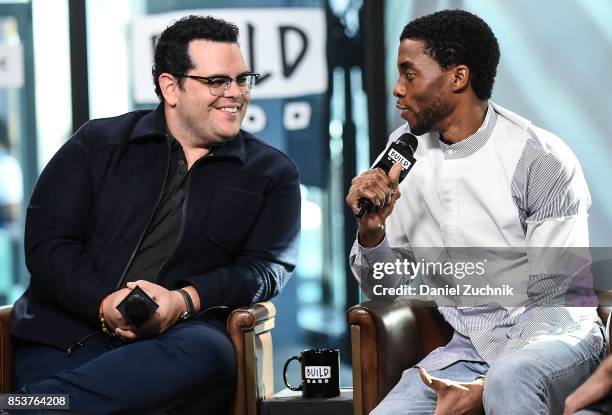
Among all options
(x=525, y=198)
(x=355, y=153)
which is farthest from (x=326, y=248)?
(x=525, y=198)

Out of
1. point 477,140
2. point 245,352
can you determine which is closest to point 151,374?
point 245,352

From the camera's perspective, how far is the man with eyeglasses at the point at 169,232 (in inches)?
125

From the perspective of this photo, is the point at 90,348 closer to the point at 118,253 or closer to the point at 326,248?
the point at 118,253

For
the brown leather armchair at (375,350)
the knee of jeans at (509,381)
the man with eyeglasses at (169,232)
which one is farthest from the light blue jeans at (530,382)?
the man with eyeglasses at (169,232)

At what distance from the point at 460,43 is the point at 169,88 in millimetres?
1038

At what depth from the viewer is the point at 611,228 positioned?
4504mm

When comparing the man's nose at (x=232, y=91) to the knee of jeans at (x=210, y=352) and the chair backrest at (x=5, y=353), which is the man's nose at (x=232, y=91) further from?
the chair backrest at (x=5, y=353)

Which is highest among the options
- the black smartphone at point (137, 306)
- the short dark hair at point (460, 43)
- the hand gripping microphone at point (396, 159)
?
the short dark hair at point (460, 43)

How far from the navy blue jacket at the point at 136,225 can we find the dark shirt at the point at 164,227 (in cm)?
3

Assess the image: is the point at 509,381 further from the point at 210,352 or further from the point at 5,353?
the point at 5,353

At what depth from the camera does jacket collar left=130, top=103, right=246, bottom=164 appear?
11.4 ft

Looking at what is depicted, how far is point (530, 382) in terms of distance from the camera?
2566 millimetres

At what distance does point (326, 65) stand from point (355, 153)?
441 millimetres

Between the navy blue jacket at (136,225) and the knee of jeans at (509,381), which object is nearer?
the knee of jeans at (509,381)
